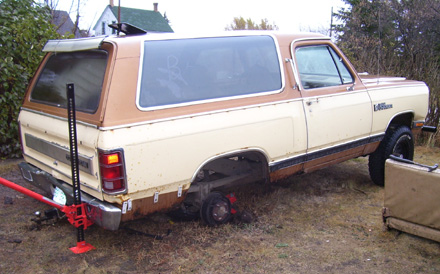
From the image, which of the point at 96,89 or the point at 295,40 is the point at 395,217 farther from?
the point at 96,89

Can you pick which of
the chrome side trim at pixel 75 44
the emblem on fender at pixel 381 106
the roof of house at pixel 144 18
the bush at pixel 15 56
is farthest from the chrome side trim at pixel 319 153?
the roof of house at pixel 144 18

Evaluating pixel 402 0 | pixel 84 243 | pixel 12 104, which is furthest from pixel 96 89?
pixel 402 0

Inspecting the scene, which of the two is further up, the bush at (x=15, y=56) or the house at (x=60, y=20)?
the house at (x=60, y=20)

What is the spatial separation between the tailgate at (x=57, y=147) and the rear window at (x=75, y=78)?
17 cm

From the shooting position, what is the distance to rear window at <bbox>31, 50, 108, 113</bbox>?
322 centimetres

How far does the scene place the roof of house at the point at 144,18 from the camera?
37.3 m

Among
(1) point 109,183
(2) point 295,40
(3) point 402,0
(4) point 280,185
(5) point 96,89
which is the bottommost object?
(4) point 280,185

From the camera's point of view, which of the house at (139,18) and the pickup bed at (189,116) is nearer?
the pickup bed at (189,116)

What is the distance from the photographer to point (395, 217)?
374 centimetres

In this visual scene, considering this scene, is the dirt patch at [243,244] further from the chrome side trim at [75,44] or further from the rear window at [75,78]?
the chrome side trim at [75,44]

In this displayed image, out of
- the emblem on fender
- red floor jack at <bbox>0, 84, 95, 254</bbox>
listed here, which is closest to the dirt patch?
red floor jack at <bbox>0, 84, 95, 254</bbox>

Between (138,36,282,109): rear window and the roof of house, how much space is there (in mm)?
34585

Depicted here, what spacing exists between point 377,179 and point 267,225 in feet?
6.26

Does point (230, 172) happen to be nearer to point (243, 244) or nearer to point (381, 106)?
point (243, 244)
